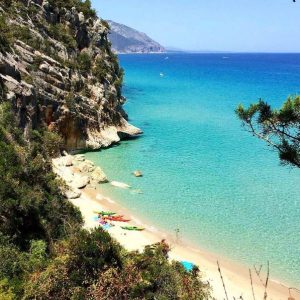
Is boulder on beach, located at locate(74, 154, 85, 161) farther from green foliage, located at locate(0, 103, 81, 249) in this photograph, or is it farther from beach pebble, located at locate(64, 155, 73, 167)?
green foliage, located at locate(0, 103, 81, 249)

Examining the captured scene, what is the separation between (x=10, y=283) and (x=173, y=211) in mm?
15308

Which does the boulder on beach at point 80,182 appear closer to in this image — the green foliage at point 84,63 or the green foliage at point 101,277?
the green foliage at point 84,63

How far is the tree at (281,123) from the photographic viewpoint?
11.6 meters

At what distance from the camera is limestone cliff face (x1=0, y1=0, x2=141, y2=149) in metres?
33.0

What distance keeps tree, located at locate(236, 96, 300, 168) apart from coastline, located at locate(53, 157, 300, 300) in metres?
7.55

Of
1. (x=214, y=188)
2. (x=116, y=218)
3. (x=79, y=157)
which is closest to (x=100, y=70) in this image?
(x=79, y=157)

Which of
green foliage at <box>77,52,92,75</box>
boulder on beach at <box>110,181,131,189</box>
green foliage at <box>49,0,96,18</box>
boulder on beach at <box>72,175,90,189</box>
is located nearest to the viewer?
boulder on beach at <box>72,175,90,189</box>

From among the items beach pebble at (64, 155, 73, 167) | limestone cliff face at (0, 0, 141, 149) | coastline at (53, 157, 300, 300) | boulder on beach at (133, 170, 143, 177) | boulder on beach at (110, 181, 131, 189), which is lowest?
coastline at (53, 157, 300, 300)

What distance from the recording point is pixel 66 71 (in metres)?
38.4

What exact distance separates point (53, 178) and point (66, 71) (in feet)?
62.5

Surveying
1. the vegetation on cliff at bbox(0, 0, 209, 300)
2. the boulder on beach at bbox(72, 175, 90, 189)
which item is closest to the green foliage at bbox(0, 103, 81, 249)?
the vegetation on cliff at bbox(0, 0, 209, 300)

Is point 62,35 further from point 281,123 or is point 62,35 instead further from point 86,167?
point 281,123

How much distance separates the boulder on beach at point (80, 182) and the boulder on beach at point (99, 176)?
57 centimetres

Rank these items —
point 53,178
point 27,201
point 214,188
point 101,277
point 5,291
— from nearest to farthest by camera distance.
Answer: point 5,291 < point 101,277 < point 27,201 < point 53,178 < point 214,188
